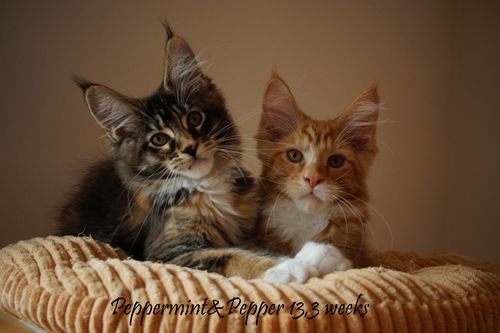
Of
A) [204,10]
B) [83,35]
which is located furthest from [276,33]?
[83,35]

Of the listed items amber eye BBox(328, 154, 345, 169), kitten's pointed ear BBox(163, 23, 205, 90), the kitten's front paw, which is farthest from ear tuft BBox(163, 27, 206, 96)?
the kitten's front paw

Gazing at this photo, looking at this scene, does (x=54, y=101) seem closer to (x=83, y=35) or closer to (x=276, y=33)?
(x=83, y=35)

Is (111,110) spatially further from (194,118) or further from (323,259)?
(323,259)

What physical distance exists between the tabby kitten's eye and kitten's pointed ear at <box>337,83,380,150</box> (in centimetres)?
14

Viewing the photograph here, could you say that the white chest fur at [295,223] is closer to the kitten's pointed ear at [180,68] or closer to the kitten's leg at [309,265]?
the kitten's leg at [309,265]

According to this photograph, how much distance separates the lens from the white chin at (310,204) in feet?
4.24

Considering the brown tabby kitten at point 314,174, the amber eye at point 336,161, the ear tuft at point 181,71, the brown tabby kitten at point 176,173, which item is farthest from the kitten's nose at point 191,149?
the amber eye at point 336,161

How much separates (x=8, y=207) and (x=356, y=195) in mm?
1352

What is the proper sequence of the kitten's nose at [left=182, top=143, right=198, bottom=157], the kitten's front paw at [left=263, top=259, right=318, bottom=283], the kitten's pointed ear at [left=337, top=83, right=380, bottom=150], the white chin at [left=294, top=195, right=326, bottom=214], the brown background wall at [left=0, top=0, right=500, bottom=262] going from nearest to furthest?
the kitten's front paw at [left=263, top=259, right=318, bottom=283] → the kitten's nose at [left=182, top=143, right=198, bottom=157] → the white chin at [left=294, top=195, right=326, bottom=214] → the kitten's pointed ear at [left=337, top=83, right=380, bottom=150] → the brown background wall at [left=0, top=0, right=500, bottom=262]

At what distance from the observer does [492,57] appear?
7.85 ft

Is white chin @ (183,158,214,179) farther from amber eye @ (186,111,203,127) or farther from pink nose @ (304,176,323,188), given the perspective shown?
pink nose @ (304,176,323,188)

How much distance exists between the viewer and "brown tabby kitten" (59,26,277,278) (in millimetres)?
1206

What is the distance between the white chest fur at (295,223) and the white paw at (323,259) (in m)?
0.23

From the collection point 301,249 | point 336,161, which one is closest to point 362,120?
point 336,161
